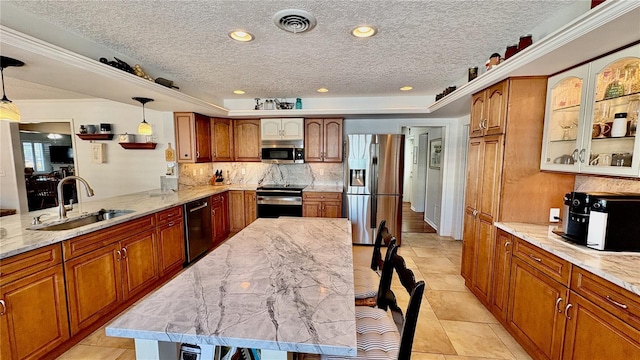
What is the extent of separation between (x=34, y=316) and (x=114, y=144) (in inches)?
131

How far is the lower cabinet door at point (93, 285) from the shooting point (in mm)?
1984

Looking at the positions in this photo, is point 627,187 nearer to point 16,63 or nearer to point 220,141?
point 16,63

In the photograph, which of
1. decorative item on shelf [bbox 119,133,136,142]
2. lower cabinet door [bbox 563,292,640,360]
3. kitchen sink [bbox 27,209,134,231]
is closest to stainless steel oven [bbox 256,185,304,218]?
kitchen sink [bbox 27,209,134,231]

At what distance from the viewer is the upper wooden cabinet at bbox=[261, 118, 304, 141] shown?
4.50 m

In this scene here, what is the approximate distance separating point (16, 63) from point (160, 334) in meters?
2.30

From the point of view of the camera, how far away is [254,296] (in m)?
1.19

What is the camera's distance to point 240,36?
211 centimetres

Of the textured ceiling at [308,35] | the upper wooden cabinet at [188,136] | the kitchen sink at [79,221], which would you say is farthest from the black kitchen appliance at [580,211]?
the upper wooden cabinet at [188,136]

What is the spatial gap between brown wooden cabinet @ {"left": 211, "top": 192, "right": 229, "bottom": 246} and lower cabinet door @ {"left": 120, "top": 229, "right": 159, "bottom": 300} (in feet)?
4.30

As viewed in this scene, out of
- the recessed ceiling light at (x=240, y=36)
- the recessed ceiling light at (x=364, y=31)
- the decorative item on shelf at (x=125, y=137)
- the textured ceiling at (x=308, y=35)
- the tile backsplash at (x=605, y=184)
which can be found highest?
the textured ceiling at (x=308, y=35)

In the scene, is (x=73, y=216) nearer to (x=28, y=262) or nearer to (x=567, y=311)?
(x=28, y=262)

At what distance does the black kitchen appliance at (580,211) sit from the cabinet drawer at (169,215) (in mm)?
3668

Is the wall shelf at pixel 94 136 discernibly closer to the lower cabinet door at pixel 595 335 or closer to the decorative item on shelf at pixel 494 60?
the decorative item on shelf at pixel 494 60

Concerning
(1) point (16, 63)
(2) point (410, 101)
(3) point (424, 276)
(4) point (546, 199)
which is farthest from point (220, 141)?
(4) point (546, 199)
